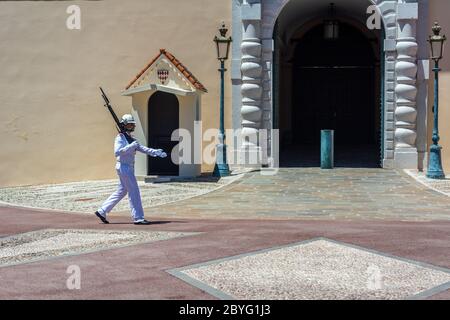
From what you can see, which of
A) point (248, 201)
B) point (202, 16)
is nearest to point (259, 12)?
point (202, 16)

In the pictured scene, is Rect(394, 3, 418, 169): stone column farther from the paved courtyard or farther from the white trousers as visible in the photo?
the white trousers

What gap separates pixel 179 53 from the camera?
16.9 m

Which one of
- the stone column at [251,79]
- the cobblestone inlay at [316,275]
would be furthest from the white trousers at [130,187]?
the stone column at [251,79]

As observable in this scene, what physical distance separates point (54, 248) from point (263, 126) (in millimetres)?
10162

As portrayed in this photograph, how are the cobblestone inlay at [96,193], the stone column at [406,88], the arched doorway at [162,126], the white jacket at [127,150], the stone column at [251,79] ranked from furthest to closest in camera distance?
the stone column at [251,79] → the stone column at [406,88] → the arched doorway at [162,126] → the cobblestone inlay at [96,193] → the white jacket at [127,150]

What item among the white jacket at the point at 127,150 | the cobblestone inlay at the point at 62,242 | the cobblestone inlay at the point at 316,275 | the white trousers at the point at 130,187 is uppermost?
the white jacket at the point at 127,150

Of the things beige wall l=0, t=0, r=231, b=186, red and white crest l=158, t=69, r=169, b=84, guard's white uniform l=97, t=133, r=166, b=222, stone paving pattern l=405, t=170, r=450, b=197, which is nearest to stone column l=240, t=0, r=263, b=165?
beige wall l=0, t=0, r=231, b=186

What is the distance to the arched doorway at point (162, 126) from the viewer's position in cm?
1497

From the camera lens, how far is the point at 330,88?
23.0 metres

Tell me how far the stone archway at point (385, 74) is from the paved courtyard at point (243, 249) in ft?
15.2

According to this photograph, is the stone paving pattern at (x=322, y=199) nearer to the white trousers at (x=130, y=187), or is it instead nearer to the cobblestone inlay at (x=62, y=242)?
the white trousers at (x=130, y=187)

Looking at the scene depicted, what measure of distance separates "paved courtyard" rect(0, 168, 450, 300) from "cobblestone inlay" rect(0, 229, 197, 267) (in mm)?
14

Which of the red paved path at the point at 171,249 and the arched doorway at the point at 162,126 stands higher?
the arched doorway at the point at 162,126
